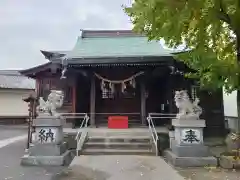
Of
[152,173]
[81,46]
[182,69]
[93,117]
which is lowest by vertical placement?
[152,173]

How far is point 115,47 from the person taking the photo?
53.7 ft

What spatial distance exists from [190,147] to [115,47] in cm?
975

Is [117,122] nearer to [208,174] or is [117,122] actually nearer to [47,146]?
[47,146]

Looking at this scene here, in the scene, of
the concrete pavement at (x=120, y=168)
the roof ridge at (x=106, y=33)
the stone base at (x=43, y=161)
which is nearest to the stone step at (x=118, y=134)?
the concrete pavement at (x=120, y=168)

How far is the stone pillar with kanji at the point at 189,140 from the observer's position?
7734 millimetres

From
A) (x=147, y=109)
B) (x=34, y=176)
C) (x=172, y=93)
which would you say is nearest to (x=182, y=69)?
(x=172, y=93)

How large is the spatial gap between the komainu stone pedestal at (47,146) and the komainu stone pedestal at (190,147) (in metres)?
3.41

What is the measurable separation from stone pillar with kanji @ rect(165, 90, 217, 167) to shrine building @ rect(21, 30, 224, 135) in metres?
4.31

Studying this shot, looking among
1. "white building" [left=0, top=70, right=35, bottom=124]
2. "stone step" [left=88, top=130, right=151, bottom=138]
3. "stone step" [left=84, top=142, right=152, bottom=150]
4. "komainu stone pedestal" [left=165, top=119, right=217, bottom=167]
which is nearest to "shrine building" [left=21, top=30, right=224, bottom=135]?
"stone step" [left=88, top=130, right=151, bottom=138]

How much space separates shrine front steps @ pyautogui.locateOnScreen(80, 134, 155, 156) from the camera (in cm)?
921

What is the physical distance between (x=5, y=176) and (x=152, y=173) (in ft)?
12.1

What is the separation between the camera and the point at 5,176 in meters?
6.56

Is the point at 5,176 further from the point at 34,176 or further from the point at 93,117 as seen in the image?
the point at 93,117

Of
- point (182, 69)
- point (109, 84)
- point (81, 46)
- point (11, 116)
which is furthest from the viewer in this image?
point (11, 116)
